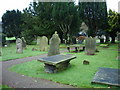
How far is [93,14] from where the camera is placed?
22.6m

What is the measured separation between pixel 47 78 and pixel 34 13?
28.6 m

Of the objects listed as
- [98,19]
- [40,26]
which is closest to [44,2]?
[40,26]

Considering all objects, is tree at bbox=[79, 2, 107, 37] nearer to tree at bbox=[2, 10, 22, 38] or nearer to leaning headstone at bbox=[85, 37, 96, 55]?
leaning headstone at bbox=[85, 37, 96, 55]

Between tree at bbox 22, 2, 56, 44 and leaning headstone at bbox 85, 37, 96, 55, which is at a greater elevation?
tree at bbox 22, 2, 56, 44

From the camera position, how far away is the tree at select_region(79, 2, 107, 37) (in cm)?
2178

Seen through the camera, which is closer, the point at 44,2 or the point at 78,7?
the point at 78,7

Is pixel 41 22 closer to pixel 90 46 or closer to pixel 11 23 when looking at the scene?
pixel 11 23

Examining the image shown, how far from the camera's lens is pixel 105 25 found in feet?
75.5

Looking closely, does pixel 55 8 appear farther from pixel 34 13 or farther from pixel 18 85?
pixel 18 85

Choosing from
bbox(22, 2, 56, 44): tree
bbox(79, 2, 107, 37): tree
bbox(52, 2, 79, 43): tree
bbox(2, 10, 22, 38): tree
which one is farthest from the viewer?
bbox(2, 10, 22, 38): tree

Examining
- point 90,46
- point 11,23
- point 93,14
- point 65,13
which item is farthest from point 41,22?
point 90,46

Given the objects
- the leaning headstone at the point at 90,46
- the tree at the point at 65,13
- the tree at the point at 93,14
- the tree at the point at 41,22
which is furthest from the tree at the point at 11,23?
the leaning headstone at the point at 90,46

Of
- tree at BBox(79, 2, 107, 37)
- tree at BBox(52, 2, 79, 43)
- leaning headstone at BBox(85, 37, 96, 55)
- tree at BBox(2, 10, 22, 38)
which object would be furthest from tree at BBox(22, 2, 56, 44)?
leaning headstone at BBox(85, 37, 96, 55)

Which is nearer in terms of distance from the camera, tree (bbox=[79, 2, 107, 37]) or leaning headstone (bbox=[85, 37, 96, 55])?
leaning headstone (bbox=[85, 37, 96, 55])
